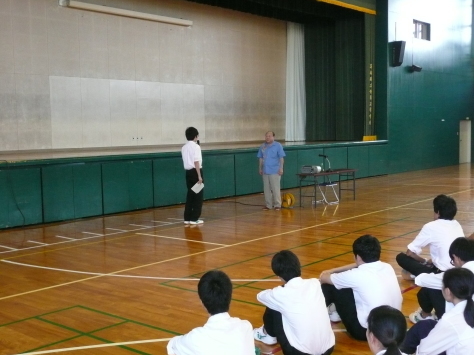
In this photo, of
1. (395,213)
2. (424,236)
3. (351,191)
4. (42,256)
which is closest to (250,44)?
(351,191)

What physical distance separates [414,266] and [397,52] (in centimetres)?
1627

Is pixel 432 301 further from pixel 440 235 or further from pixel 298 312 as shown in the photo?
pixel 298 312

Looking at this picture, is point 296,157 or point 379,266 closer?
point 379,266

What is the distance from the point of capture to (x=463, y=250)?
15.1 ft

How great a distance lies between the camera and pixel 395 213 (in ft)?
40.2

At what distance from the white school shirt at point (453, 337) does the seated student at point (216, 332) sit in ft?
3.54

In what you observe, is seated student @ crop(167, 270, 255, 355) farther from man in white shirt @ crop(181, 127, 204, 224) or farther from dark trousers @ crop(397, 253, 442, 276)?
man in white shirt @ crop(181, 127, 204, 224)

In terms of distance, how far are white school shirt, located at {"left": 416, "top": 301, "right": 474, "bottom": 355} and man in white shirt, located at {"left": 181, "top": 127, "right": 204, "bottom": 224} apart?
7.57 m

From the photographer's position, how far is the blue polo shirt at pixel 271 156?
12.7 metres

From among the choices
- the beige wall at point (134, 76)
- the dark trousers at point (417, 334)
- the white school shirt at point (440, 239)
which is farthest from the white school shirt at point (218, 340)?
the beige wall at point (134, 76)

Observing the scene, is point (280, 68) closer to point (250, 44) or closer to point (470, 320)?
point (250, 44)

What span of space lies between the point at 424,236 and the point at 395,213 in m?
6.21

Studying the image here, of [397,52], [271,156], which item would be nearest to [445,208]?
[271,156]

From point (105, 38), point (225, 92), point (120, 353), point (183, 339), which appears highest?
point (105, 38)
